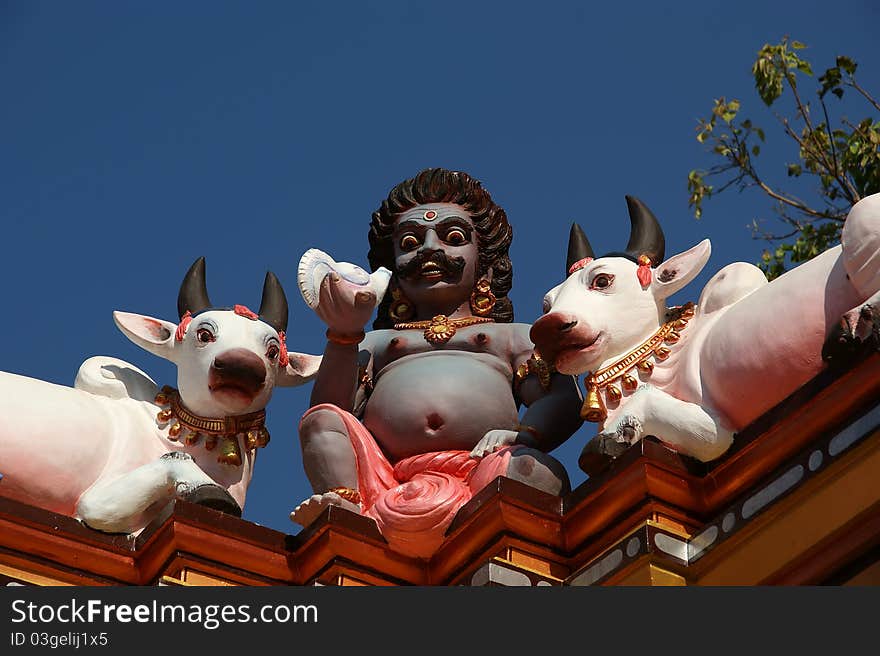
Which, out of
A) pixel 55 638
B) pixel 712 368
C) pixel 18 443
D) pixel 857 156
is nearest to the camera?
pixel 55 638

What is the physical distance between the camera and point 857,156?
9.73 metres

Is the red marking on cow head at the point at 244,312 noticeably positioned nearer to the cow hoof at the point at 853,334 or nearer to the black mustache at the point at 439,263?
the black mustache at the point at 439,263

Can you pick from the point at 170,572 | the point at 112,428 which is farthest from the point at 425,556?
the point at 112,428

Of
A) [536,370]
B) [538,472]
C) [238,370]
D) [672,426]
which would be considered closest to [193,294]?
[238,370]

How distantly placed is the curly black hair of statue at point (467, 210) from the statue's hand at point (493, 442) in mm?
972

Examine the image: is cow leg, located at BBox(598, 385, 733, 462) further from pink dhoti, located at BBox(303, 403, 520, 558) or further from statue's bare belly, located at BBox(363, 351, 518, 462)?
statue's bare belly, located at BBox(363, 351, 518, 462)

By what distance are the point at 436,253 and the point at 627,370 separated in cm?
132

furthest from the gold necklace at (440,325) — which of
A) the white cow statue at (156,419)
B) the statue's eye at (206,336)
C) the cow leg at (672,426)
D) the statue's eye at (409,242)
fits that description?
the cow leg at (672,426)

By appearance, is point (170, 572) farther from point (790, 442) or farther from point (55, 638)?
point (790, 442)

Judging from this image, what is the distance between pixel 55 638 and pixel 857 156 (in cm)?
535

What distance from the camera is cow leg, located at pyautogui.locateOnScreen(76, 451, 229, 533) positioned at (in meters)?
7.35

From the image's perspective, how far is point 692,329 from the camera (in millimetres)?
7137

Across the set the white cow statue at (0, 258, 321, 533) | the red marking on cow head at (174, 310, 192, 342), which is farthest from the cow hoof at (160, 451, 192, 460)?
the red marking on cow head at (174, 310, 192, 342)

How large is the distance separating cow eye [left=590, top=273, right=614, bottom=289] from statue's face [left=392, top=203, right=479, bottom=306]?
945 millimetres
